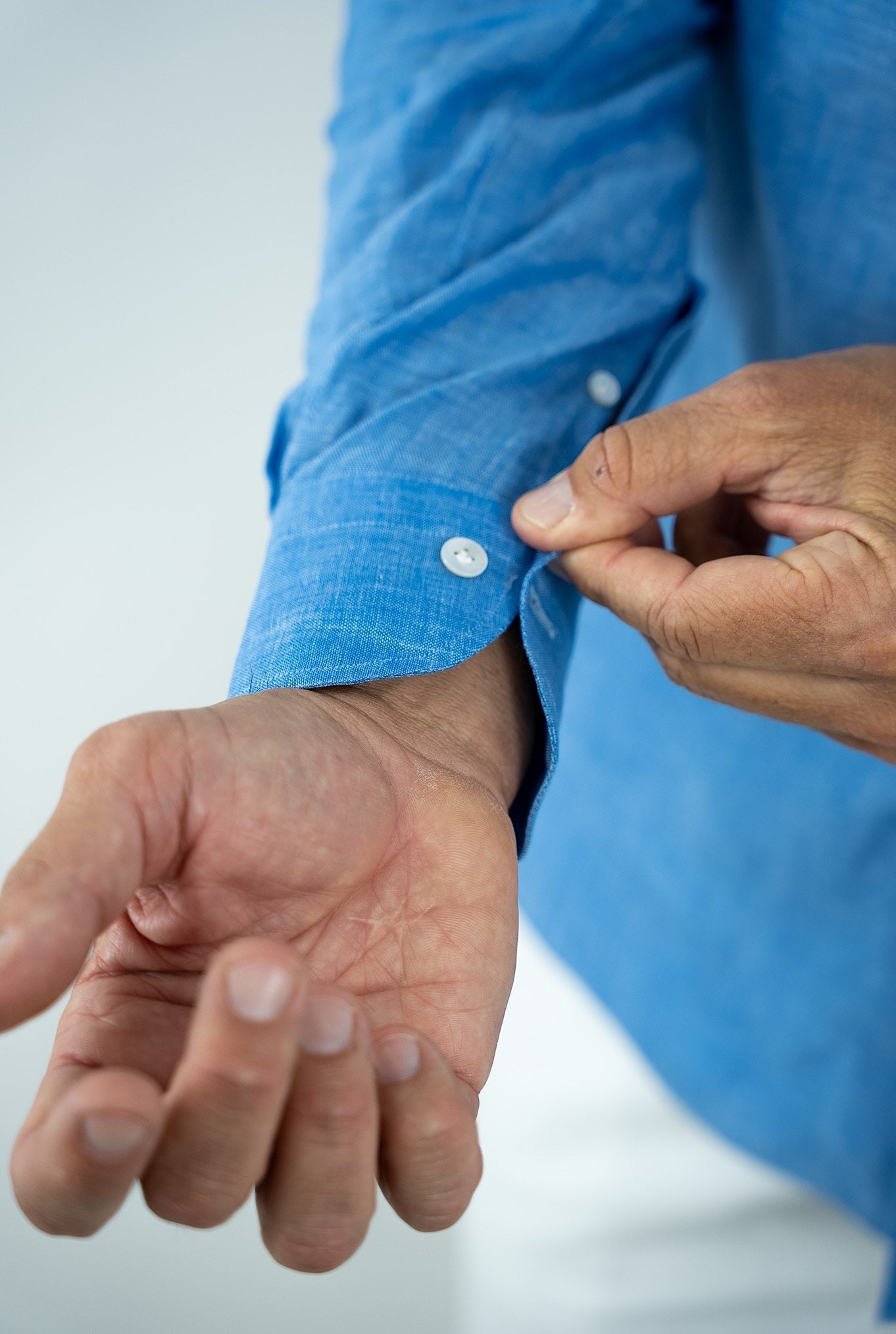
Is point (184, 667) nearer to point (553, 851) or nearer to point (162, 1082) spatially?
point (553, 851)

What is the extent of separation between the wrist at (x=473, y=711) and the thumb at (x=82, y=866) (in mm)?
155

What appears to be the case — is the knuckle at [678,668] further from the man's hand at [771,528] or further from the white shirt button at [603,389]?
the white shirt button at [603,389]

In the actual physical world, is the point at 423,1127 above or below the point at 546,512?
below

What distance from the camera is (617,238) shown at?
0.74 metres

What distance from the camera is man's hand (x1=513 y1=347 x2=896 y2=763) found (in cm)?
57

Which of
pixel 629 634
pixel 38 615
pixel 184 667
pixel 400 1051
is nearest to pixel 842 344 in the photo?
pixel 629 634

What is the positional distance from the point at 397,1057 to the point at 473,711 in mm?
234

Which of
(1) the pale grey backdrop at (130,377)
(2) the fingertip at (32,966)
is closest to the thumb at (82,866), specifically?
(2) the fingertip at (32,966)

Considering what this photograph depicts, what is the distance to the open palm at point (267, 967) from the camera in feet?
1.20

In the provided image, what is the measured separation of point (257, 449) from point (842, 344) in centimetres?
73

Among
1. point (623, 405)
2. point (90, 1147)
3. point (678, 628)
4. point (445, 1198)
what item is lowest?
point (445, 1198)

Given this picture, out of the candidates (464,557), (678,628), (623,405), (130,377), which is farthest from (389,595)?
(130,377)

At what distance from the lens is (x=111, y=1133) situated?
358 millimetres

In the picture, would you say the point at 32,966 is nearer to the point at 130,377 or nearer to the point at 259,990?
the point at 259,990
